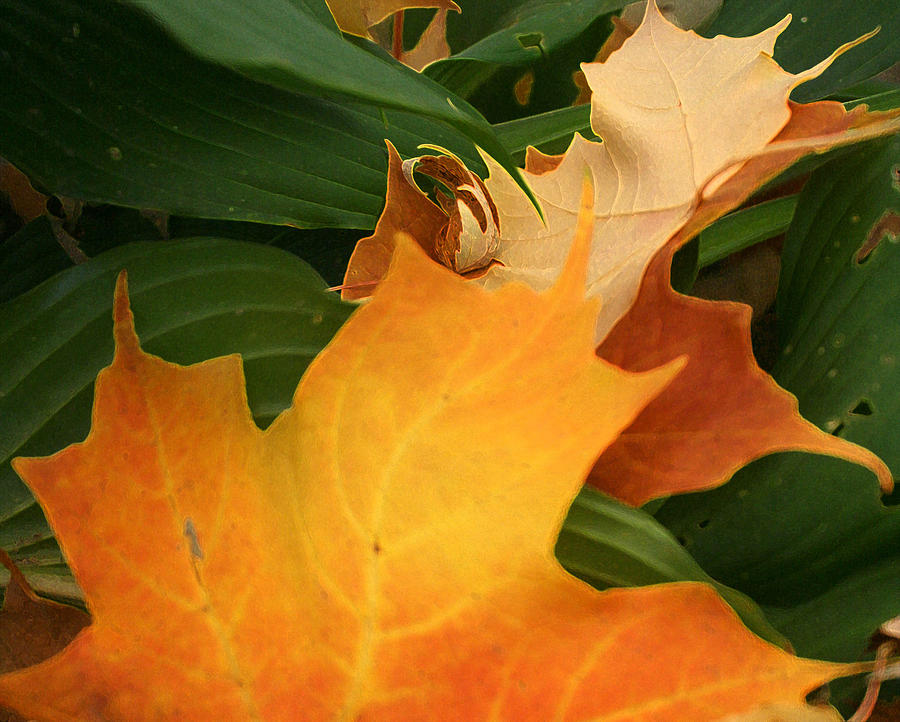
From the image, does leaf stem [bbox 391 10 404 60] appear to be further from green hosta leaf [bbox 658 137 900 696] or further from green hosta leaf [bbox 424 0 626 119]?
green hosta leaf [bbox 658 137 900 696]

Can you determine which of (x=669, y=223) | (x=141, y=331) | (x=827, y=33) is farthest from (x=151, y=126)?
(x=827, y=33)

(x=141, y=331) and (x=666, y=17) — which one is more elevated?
(x=666, y=17)

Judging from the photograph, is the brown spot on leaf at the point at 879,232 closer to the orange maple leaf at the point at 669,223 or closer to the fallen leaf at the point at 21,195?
the orange maple leaf at the point at 669,223

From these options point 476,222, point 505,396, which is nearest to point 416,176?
point 476,222

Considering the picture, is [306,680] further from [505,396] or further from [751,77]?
[751,77]

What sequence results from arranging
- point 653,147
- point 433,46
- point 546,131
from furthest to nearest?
point 433,46, point 546,131, point 653,147

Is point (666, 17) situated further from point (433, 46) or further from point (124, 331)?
point (124, 331)

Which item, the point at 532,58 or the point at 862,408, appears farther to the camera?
the point at 532,58
